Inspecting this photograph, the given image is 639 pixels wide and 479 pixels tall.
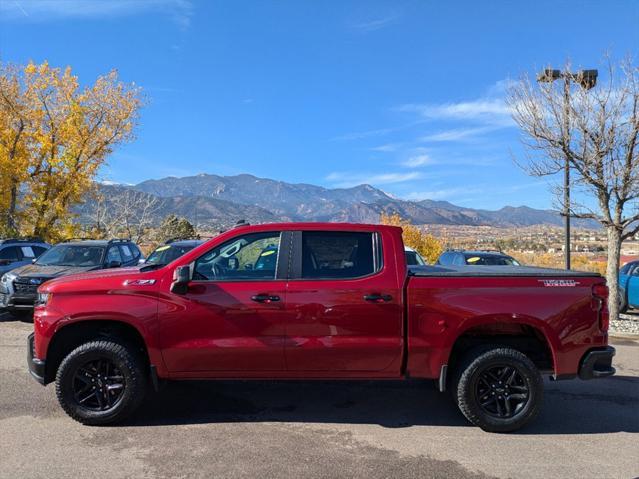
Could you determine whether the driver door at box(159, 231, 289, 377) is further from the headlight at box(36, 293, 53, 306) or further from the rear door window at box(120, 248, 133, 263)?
the rear door window at box(120, 248, 133, 263)

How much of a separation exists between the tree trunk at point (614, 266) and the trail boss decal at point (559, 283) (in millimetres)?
7210

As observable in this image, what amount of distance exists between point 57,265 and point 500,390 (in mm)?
9582

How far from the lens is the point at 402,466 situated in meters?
3.92

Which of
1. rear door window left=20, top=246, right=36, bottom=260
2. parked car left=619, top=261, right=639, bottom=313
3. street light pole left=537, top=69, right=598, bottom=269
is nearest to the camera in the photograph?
street light pole left=537, top=69, right=598, bottom=269

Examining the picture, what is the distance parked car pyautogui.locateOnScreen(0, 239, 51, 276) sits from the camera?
13.0 meters

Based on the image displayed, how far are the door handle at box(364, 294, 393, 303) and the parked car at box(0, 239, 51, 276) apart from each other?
11.8m

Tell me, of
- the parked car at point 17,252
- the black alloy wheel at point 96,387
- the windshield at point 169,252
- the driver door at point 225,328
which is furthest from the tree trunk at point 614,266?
the parked car at point 17,252

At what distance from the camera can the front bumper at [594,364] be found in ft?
15.1

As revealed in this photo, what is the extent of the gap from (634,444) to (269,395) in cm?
359

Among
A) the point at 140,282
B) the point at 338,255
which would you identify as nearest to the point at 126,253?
the point at 140,282

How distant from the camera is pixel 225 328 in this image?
4551mm

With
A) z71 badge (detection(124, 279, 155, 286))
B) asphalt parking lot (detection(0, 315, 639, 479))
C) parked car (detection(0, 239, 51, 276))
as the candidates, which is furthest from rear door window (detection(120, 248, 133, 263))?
z71 badge (detection(124, 279, 155, 286))

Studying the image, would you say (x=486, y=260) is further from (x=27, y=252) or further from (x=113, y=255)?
(x=27, y=252)

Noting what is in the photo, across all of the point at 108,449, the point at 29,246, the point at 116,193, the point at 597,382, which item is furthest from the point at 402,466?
the point at 116,193
